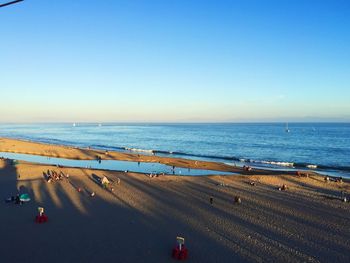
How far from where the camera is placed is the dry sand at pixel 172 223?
16.9 metres

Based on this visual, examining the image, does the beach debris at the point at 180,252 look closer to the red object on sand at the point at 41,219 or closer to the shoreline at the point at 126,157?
the red object on sand at the point at 41,219

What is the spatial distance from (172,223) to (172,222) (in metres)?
0.19

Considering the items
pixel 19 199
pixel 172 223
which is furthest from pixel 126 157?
pixel 172 223

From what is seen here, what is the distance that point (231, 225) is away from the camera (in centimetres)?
2117

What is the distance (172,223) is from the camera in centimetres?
2166

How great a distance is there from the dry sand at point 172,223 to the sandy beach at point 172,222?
5 centimetres

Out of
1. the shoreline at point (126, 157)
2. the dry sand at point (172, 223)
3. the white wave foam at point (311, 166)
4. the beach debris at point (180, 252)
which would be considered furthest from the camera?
the white wave foam at point (311, 166)

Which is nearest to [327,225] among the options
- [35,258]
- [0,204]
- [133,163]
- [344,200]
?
[344,200]

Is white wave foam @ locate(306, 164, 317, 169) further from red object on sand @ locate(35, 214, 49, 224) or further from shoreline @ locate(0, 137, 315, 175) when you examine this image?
red object on sand @ locate(35, 214, 49, 224)

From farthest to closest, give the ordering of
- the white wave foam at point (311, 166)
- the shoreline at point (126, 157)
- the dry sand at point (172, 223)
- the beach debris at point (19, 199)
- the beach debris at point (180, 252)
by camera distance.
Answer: the white wave foam at point (311, 166), the shoreline at point (126, 157), the beach debris at point (19, 199), the dry sand at point (172, 223), the beach debris at point (180, 252)

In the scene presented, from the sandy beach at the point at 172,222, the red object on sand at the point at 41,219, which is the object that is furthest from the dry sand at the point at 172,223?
the red object on sand at the point at 41,219

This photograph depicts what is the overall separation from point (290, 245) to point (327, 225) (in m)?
4.82

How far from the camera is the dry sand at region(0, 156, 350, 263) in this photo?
16859mm

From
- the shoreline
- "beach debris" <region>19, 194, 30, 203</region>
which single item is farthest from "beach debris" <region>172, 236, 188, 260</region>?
the shoreline
